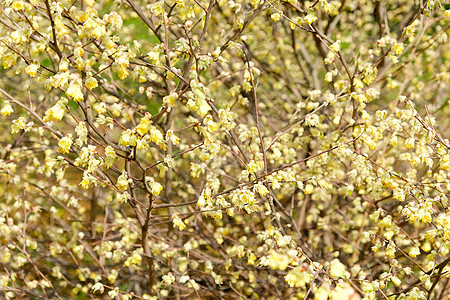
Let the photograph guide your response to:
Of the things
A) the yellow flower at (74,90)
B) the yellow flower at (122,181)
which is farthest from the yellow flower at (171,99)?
the yellow flower at (122,181)

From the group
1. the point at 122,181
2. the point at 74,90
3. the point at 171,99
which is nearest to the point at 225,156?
the point at 122,181

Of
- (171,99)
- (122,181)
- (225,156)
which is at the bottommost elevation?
(122,181)

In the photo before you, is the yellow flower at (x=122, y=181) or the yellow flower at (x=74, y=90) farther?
the yellow flower at (x=122, y=181)

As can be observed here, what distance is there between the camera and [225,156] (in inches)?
162

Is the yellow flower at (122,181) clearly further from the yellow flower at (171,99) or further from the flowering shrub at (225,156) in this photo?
the yellow flower at (171,99)

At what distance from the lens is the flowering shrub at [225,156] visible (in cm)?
239

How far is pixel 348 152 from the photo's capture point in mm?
2777

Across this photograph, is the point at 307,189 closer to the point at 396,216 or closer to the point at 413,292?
the point at 413,292

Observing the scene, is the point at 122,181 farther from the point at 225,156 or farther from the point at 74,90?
the point at 225,156

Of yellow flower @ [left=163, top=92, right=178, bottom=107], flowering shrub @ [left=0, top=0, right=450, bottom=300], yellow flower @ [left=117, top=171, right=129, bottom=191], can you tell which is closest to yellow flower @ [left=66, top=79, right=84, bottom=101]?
flowering shrub @ [left=0, top=0, right=450, bottom=300]

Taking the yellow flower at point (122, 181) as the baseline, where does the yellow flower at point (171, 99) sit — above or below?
above

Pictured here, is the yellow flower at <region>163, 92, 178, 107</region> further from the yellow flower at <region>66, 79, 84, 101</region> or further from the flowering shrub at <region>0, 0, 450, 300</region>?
the yellow flower at <region>66, 79, 84, 101</region>

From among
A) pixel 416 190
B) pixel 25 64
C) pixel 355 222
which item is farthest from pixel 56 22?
pixel 355 222

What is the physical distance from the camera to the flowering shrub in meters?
2.39
